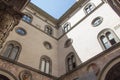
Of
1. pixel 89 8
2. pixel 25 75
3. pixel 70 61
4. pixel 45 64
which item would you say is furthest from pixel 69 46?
pixel 25 75

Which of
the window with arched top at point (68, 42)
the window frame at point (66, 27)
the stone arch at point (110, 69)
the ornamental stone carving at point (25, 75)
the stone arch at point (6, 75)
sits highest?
the window frame at point (66, 27)

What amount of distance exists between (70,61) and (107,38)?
4.05m

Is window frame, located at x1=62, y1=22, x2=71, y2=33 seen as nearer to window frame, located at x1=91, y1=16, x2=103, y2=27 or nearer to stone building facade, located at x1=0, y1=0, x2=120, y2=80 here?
stone building facade, located at x1=0, y1=0, x2=120, y2=80

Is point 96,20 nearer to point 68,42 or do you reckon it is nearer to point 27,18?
point 68,42

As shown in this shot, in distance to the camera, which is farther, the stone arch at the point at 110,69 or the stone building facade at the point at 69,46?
the stone building facade at the point at 69,46

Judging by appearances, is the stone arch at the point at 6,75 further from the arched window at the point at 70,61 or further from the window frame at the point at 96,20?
the window frame at the point at 96,20

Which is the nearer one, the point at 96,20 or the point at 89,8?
the point at 96,20

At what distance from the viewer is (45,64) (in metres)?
12.6

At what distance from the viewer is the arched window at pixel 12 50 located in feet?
34.6

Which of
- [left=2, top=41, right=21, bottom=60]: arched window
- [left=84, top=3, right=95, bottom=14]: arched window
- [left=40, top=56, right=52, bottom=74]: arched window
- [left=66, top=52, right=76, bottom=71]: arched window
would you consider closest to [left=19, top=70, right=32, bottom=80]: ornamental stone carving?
[left=2, top=41, right=21, bottom=60]: arched window

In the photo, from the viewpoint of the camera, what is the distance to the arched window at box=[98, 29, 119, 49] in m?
10.0

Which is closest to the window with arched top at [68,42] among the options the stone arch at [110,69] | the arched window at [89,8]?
the arched window at [89,8]

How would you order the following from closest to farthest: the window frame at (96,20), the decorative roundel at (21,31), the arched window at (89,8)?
the window frame at (96,20)
the decorative roundel at (21,31)
the arched window at (89,8)

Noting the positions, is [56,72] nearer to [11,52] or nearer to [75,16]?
[11,52]
